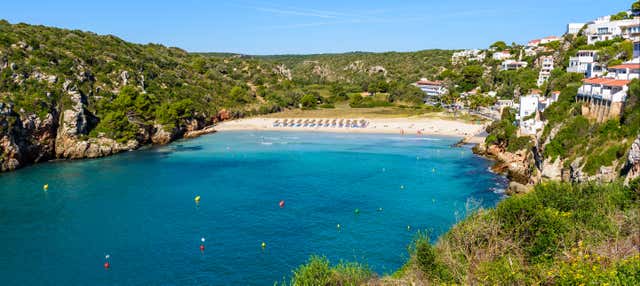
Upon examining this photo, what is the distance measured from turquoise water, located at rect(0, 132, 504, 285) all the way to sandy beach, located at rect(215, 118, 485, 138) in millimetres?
17233

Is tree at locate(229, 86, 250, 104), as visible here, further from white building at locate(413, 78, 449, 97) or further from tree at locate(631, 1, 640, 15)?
tree at locate(631, 1, 640, 15)

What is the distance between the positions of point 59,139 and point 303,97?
65.9 m

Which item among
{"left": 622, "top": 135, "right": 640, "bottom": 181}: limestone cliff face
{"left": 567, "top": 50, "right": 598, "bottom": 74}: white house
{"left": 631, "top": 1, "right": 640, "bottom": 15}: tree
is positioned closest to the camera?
{"left": 622, "top": 135, "right": 640, "bottom": 181}: limestone cliff face

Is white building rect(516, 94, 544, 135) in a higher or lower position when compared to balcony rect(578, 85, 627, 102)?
lower

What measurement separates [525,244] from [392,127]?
7053cm

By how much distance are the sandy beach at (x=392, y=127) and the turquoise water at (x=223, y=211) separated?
17.2 m

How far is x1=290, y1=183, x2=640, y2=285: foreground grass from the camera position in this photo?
16.8 meters

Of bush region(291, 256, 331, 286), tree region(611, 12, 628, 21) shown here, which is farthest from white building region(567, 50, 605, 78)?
bush region(291, 256, 331, 286)

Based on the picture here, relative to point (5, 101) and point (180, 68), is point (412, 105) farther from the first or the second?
point (5, 101)

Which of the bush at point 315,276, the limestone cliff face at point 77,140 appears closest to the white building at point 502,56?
the limestone cliff face at point 77,140

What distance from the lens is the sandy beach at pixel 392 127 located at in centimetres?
8469

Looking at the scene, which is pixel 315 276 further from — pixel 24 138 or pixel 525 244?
pixel 24 138

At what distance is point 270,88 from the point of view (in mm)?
132125

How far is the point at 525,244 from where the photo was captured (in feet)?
67.6
